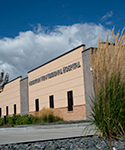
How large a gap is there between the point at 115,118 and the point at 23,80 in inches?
1059

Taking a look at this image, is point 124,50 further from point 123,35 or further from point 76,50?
point 76,50

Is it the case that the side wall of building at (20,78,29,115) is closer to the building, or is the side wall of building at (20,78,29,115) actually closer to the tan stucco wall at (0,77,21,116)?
the building

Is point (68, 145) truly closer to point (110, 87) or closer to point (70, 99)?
point (110, 87)

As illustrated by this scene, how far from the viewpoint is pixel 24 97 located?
3030 cm

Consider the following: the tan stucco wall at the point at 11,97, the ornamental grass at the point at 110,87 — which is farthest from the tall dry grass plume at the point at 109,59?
the tan stucco wall at the point at 11,97

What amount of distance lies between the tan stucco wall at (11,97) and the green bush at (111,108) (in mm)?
28099

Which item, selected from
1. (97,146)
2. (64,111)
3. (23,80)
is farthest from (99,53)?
(23,80)

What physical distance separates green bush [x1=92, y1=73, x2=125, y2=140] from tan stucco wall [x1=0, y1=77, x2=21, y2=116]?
92.2 ft

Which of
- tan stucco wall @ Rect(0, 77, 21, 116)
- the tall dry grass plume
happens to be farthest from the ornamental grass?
tan stucco wall @ Rect(0, 77, 21, 116)

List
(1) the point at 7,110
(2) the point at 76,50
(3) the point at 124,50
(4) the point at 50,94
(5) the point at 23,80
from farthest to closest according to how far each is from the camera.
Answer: (1) the point at 7,110 < (5) the point at 23,80 < (4) the point at 50,94 < (2) the point at 76,50 < (3) the point at 124,50

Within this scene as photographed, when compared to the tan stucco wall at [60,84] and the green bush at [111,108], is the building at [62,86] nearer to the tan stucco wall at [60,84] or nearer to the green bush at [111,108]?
the tan stucco wall at [60,84]

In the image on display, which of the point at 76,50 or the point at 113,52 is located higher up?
the point at 76,50

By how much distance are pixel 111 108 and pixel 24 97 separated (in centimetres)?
2632

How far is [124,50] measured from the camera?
4656 millimetres
